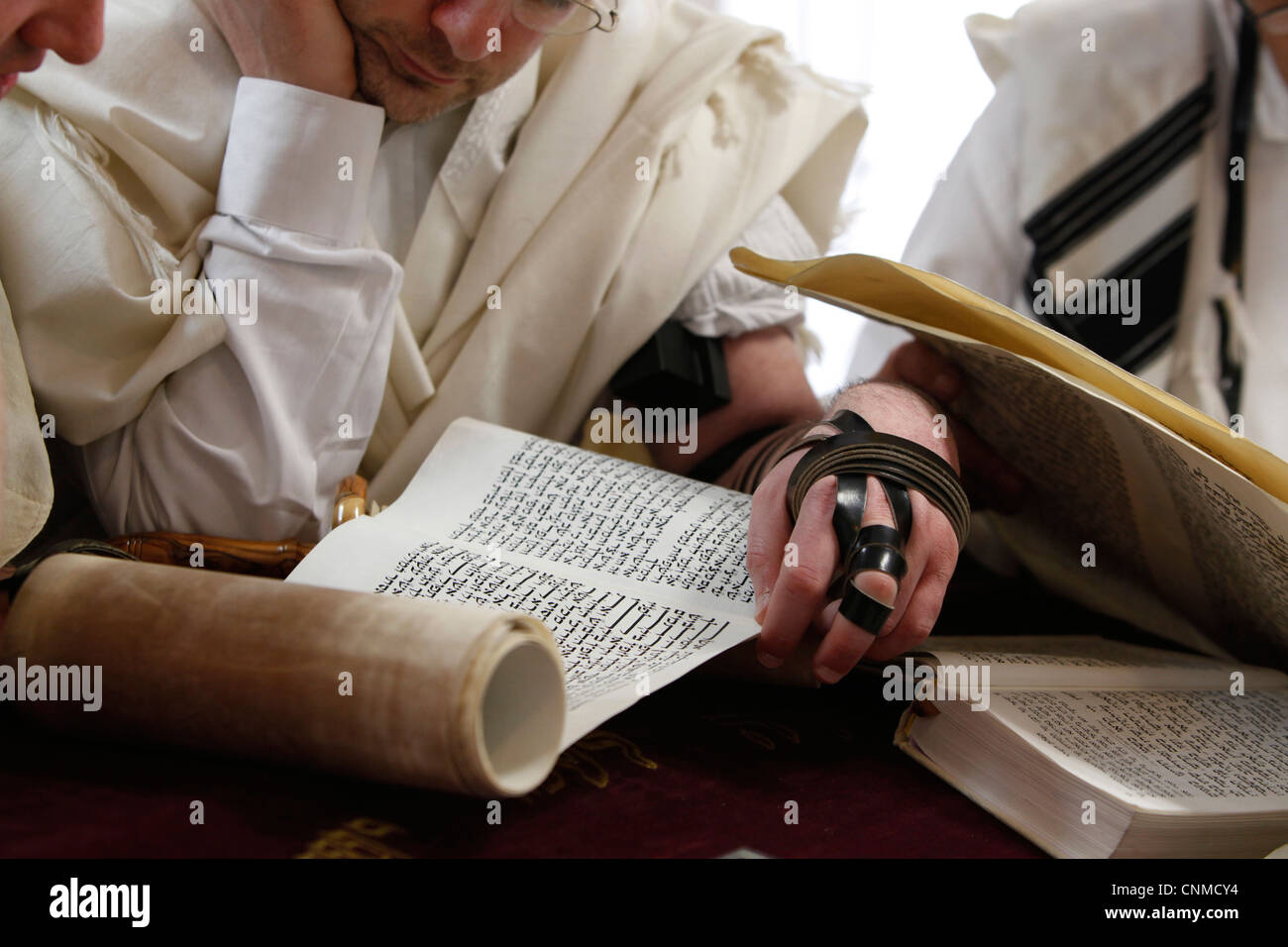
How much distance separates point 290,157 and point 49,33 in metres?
0.33

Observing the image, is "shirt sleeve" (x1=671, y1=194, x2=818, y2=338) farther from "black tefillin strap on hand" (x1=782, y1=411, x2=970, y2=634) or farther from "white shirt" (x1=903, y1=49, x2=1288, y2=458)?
"black tefillin strap on hand" (x1=782, y1=411, x2=970, y2=634)

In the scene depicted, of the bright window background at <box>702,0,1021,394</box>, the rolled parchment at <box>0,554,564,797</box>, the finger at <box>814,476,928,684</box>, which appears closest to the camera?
the rolled parchment at <box>0,554,564,797</box>

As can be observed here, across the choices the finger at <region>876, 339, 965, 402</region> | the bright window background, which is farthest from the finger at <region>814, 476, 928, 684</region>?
the bright window background

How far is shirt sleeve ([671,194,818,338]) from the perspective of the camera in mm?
1113

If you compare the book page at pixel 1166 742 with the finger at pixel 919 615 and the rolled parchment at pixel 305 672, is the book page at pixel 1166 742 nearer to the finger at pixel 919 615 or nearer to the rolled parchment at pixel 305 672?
the finger at pixel 919 615

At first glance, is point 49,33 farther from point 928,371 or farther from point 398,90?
point 928,371

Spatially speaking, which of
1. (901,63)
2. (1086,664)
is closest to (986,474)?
(1086,664)

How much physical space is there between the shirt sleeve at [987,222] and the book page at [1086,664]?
0.51 metres

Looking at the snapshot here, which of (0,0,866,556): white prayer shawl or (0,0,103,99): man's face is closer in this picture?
(0,0,103,99): man's face

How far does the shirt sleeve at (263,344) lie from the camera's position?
85 cm

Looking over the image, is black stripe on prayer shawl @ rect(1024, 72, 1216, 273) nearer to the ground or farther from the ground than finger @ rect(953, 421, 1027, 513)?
farther from the ground

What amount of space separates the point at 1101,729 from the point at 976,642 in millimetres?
141

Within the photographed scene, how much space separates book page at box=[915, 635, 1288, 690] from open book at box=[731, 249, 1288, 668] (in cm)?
5
